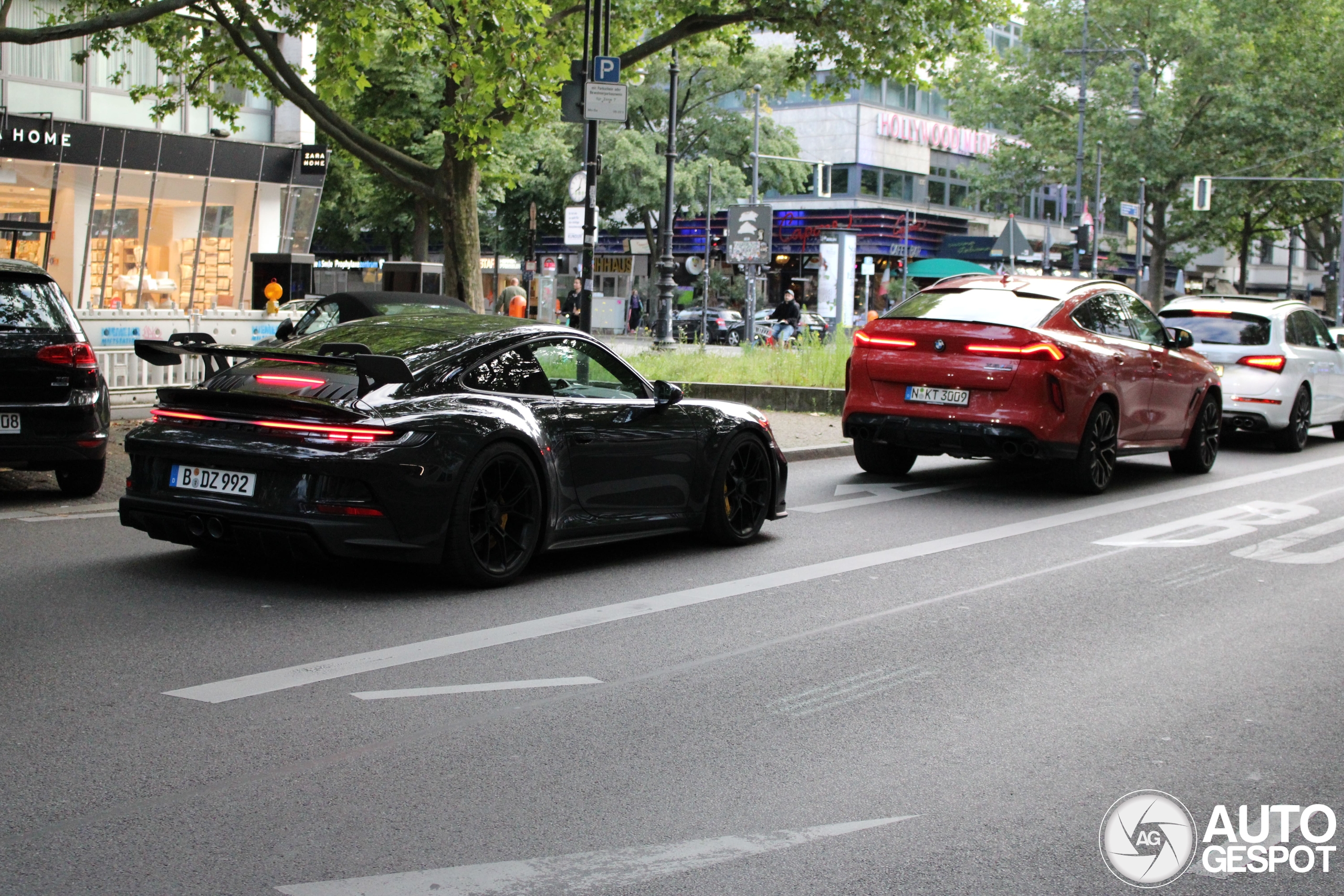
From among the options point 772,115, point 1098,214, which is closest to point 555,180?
point 772,115

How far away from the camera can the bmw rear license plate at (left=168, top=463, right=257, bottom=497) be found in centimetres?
710

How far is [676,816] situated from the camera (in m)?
4.24

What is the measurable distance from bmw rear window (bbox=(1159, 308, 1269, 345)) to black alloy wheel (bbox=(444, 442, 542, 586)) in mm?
11632

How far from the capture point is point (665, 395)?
856cm

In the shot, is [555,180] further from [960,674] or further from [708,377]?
[960,674]

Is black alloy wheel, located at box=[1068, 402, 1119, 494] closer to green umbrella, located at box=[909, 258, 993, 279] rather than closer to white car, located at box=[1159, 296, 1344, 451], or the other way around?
white car, located at box=[1159, 296, 1344, 451]

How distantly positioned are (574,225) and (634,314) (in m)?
39.4

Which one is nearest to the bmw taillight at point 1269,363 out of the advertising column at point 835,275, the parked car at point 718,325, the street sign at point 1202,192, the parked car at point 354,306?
the parked car at point 354,306

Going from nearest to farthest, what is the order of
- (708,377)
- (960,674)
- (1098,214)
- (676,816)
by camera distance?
(676,816) → (960,674) → (708,377) → (1098,214)

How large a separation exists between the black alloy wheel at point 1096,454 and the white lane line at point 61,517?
720 cm

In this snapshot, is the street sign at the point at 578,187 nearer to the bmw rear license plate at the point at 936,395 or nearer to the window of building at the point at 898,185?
the bmw rear license plate at the point at 936,395

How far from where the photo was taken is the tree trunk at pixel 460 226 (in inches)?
773

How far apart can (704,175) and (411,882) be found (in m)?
53.4

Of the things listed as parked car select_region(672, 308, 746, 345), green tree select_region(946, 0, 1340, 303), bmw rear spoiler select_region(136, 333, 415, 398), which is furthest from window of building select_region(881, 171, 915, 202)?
bmw rear spoiler select_region(136, 333, 415, 398)
